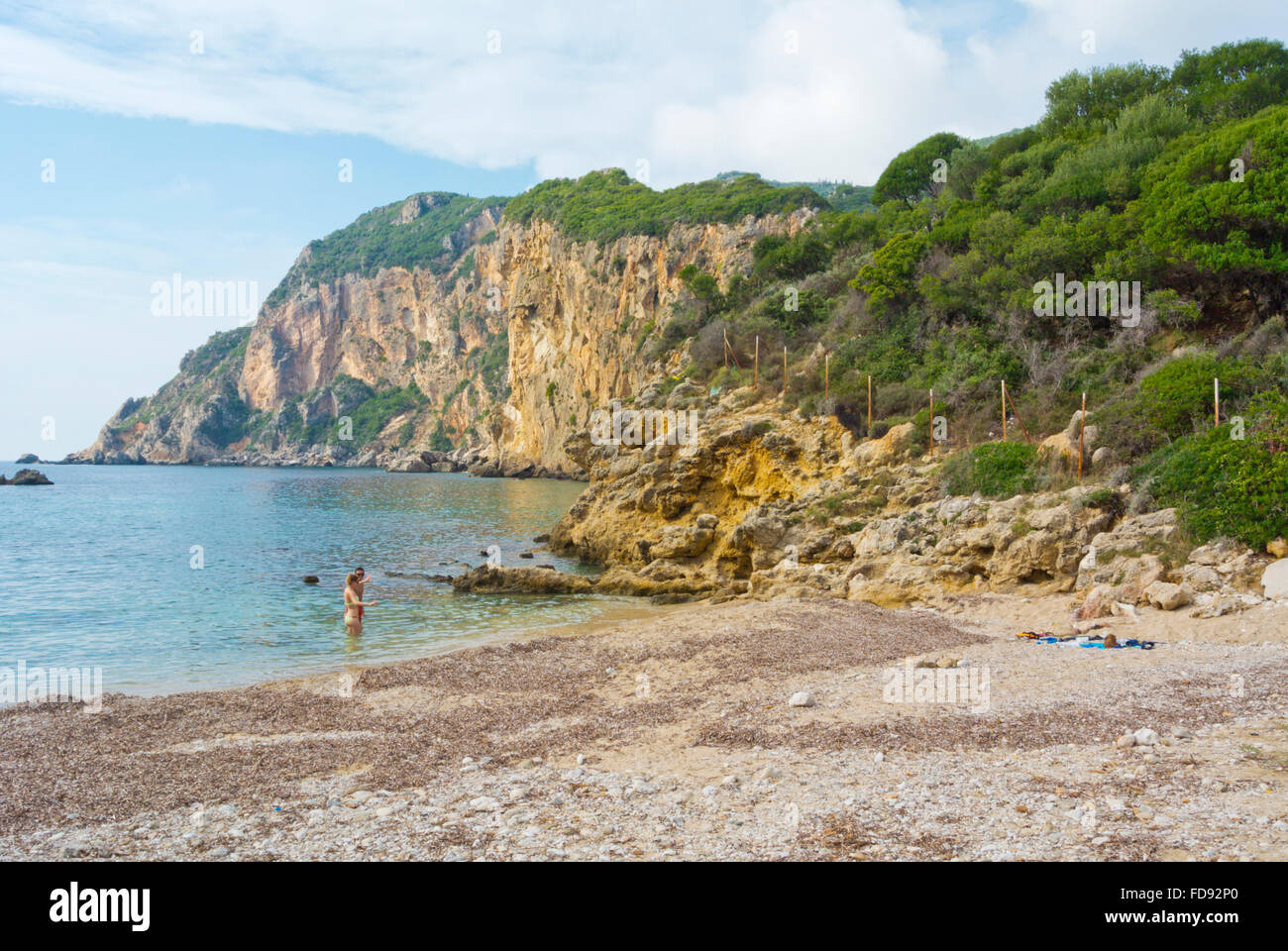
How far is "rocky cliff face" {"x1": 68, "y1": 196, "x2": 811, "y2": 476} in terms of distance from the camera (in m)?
72.9

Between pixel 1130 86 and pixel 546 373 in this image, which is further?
pixel 546 373

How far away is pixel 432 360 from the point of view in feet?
406

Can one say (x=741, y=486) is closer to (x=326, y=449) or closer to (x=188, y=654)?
(x=188, y=654)

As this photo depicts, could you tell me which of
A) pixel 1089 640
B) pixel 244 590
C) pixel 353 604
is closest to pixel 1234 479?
pixel 1089 640

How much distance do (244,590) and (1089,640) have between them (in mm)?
19549

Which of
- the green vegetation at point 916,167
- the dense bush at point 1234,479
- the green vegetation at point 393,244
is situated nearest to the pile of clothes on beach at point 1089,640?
the dense bush at point 1234,479

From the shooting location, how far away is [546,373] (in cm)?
8150

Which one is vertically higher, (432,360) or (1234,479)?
(432,360)

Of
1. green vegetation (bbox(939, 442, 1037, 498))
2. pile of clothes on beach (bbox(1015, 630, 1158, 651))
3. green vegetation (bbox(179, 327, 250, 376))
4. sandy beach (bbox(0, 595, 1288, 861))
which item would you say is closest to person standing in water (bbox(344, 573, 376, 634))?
sandy beach (bbox(0, 595, 1288, 861))

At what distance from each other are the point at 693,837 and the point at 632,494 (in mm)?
20014

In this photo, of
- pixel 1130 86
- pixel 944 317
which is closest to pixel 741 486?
pixel 944 317

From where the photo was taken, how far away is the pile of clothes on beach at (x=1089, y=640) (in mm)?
10977

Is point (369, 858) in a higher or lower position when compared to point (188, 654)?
higher

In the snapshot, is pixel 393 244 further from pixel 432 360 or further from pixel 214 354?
pixel 214 354
